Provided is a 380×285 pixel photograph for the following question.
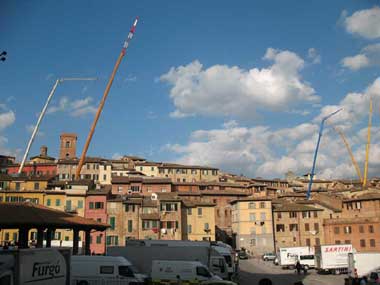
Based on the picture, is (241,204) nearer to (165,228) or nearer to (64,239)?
(165,228)

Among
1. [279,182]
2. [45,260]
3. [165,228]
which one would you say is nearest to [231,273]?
[45,260]

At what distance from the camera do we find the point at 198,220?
71.7 metres

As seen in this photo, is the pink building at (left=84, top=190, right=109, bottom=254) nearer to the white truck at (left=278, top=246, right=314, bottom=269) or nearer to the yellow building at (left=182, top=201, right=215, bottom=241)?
the yellow building at (left=182, top=201, right=215, bottom=241)

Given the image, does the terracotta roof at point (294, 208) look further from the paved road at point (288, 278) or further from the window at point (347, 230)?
the paved road at point (288, 278)

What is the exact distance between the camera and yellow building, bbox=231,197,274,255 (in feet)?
258

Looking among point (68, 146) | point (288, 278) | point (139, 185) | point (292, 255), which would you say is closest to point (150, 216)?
point (139, 185)

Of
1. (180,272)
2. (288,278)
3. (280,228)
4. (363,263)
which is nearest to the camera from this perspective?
(180,272)

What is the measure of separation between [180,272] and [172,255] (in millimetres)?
4561

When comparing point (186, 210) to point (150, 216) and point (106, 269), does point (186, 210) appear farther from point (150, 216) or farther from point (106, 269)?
point (106, 269)

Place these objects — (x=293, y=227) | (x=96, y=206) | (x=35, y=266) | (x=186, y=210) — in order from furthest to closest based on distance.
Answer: (x=293, y=227), (x=186, y=210), (x=96, y=206), (x=35, y=266)

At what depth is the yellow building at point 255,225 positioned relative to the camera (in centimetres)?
7862

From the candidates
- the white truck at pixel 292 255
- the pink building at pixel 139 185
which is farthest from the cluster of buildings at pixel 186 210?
the white truck at pixel 292 255

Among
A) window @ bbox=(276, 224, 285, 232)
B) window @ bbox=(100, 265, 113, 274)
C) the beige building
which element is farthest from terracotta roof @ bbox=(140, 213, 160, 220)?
the beige building

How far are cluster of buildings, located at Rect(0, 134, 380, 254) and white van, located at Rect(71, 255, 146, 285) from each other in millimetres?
36479
